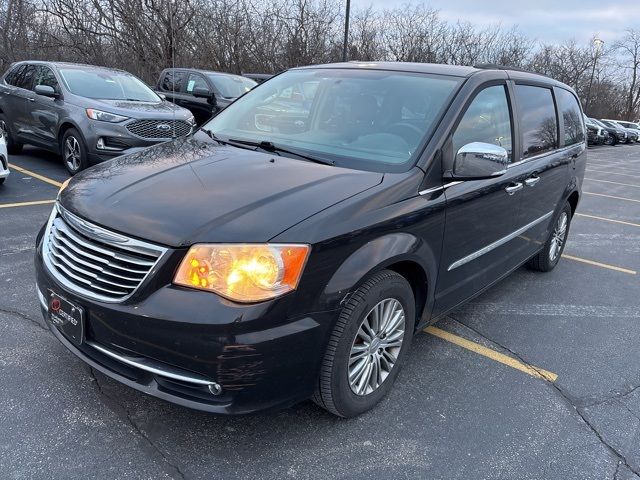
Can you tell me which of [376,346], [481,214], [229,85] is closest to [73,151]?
[229,85]

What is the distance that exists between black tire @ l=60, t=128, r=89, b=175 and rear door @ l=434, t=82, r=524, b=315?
20.0ft

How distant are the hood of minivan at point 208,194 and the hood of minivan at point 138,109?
4915 mm

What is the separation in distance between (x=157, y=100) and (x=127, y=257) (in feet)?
24.2

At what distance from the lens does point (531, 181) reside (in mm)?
4039

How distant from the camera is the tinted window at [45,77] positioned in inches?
335

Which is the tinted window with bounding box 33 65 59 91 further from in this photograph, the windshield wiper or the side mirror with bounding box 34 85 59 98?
the windshield wiper

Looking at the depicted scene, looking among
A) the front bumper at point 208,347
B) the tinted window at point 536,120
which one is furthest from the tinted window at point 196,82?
the front bumper at point 208,347

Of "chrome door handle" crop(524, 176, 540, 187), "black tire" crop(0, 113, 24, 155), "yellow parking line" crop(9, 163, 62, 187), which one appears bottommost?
"yellow parking line" crop(9, 163, 62, 187)

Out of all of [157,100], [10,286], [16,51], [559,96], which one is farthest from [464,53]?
[10,286]

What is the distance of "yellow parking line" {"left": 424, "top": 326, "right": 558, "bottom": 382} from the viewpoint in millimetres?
3443

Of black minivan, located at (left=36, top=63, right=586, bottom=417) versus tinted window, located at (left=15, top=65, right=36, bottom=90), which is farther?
tinted window, located at (left=15, top=65, right=36, bottom=90)

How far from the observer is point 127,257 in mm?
2289

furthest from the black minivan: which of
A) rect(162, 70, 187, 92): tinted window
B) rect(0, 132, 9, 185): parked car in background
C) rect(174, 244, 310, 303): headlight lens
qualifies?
rect(162, 70, 187, 92): tinted window

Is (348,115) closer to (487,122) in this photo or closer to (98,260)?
(487,122)
